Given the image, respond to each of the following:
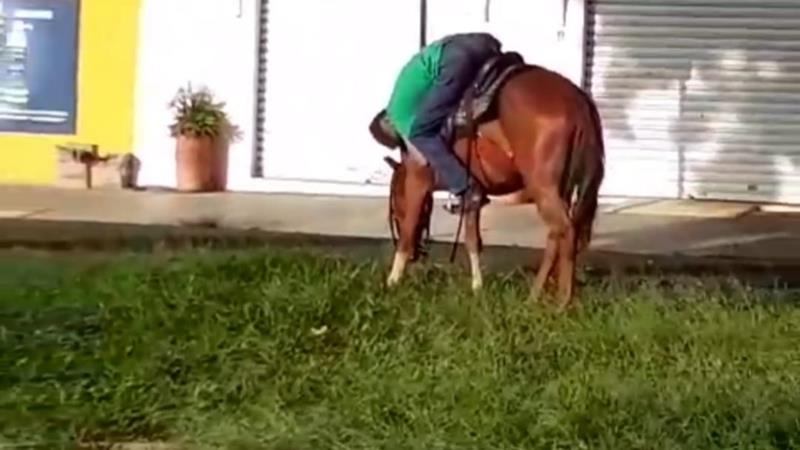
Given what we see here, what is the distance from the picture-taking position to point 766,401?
7.79 m

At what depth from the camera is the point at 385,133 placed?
11.8m

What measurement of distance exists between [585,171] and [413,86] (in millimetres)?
1279

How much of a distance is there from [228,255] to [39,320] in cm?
252

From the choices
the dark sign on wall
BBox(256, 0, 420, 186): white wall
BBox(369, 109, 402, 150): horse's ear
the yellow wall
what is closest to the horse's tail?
BBox(369, 109, 402, 150): horse's ear

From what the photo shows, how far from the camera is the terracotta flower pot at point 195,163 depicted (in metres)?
21.2

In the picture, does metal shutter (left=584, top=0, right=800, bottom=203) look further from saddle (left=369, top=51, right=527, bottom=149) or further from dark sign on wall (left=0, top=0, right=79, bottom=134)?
saddle (left=369, top=51, right=527, bottom=149)

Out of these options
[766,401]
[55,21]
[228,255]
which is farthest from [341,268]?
[55,21]

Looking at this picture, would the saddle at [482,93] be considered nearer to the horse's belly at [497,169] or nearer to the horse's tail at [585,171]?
the horse's belly at [497,169]

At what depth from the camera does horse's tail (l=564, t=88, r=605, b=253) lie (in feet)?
35.1

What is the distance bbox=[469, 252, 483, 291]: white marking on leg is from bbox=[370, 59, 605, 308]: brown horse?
1cm

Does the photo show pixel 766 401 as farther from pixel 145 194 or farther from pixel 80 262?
pixel 145 194

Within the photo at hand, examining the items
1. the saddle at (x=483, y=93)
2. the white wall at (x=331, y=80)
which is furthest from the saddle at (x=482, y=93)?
the white wall at (x=331, y=80)

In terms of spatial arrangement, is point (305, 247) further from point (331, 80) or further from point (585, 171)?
point (331, 80)

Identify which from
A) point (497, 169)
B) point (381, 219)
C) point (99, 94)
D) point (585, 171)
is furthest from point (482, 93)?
point (99, 94)
